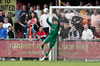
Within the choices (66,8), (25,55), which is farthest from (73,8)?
(25,55)

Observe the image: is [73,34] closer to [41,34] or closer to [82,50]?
[82,50]

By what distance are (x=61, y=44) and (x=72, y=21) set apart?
1.18m

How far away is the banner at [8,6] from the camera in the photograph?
22.4m

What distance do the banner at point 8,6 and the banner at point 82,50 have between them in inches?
178

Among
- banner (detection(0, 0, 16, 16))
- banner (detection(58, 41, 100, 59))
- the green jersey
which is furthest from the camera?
banner (detection(0, 0, 16, 16))

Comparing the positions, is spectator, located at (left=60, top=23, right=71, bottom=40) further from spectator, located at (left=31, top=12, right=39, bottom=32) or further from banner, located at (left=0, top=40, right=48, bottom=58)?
spectator, located at (left=31, top=12, right=39, bottom=32)

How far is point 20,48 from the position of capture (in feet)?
63.9

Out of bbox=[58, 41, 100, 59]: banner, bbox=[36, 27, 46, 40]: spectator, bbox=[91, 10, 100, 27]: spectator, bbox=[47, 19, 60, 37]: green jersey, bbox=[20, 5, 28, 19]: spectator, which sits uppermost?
bbox=[20, 5, 28, 19]: spectator

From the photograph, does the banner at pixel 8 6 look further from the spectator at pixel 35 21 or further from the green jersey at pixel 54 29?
the green jersey at pixel 54 29

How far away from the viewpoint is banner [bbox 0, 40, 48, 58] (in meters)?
19.4

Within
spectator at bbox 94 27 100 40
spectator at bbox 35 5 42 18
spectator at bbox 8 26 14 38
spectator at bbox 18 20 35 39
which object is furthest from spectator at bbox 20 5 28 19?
spectator at bbox 94 27 100 40

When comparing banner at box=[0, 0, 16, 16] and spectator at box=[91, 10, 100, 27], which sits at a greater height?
banner at box=[0, 0, 16, 16]

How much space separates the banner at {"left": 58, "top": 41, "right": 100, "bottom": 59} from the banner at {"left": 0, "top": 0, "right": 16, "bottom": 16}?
4526 mm

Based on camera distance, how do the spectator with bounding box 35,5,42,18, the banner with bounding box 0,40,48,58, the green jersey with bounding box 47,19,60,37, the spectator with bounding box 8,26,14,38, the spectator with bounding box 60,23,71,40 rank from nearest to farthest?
the green jersey with bounding box 47,19,60,37
the spectator with bounding box 60,23,71,40
the banner with bounding box 0,40,48,58
the spectator with bounding box 8,26,14,38
the spectator with bounding box 35,5,42,18
